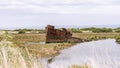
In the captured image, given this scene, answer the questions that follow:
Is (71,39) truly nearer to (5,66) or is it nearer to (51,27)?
(51,27)

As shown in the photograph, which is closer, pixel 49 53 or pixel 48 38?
pixel 49 53

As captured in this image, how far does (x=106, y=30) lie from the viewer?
342 feet

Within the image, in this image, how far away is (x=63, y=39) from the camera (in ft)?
211

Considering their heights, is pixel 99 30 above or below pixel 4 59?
below

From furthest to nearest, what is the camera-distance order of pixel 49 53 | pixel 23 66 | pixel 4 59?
1. pixel 49 53
2. pixel 23 66
3. pixel 4 59

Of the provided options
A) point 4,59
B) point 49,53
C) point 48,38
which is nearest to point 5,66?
point 4,59

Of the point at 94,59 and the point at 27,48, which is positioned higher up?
the point at 94,59

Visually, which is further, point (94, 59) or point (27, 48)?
point (27, 48)

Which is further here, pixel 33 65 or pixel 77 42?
pixel 77 42

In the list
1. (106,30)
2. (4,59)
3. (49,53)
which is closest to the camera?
(4,59)

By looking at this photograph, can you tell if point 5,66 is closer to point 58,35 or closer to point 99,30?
point 58,35

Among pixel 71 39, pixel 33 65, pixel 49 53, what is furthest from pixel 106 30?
pixel 33 65

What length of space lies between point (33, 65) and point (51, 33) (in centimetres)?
5655

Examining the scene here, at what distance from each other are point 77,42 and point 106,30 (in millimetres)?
42246
